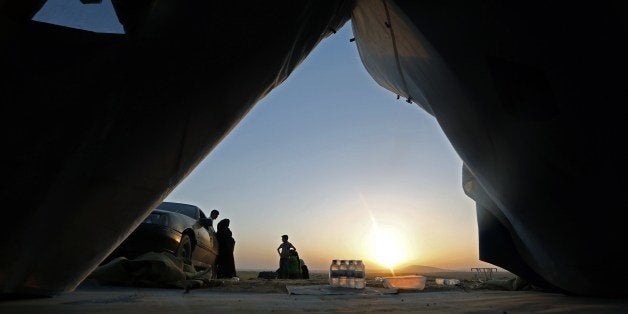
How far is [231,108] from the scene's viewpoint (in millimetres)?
2586

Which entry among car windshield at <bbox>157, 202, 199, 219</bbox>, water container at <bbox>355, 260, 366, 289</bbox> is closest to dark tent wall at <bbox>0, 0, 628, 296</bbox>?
water container at <bbox>355, 260, 366, 289</bbox>

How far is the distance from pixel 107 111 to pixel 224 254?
805 centimetres

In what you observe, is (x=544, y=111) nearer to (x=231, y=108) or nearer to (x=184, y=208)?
(x=231, y=108)

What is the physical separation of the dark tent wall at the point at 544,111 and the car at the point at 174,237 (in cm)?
416

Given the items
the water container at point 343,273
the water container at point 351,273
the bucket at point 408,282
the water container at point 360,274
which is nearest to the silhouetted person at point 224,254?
the water container at point 343,273

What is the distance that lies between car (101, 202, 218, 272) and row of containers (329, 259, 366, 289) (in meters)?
2.61

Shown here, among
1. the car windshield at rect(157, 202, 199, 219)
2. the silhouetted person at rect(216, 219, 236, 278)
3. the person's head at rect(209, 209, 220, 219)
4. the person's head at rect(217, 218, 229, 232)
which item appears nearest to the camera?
the car windshield at rect(157, 202, 199, 219)

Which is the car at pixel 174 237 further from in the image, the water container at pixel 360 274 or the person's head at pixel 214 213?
the water container at pixel 360 274

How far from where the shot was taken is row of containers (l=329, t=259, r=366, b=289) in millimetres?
5047

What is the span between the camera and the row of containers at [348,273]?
505 centimetres

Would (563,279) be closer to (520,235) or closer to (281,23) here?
(520,235)

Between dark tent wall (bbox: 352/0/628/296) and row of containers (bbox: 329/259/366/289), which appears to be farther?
row of containers (bbox: 329/259/366/289)

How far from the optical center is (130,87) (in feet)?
7.22

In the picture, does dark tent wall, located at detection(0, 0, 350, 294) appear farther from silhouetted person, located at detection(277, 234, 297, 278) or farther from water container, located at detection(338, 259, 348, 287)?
silhouetted person, located at detection(277, 234, 297, 278)
